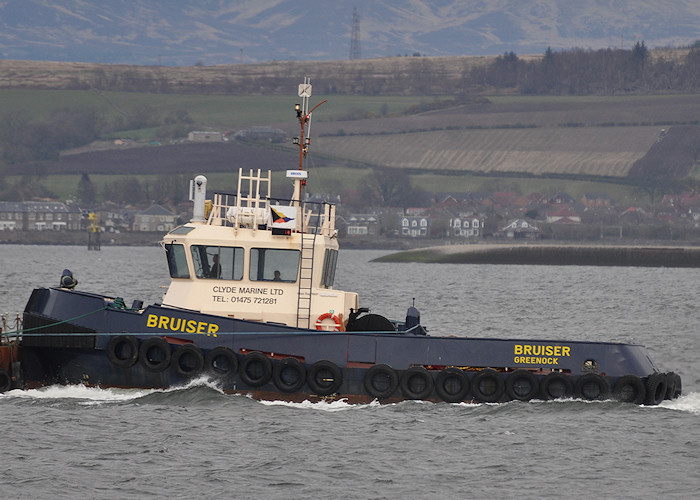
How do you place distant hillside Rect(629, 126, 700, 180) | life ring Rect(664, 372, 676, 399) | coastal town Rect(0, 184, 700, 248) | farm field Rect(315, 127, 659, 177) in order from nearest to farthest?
life ring Rect(664, 372, 676, 399) → coastal town Rect(0, 184, 700, 248) → distant hillside Rect(629, 126, 700, 180) → farm field Rect(315, 127, 659, 177)

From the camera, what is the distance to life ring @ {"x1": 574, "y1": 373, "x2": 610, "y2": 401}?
808 inches

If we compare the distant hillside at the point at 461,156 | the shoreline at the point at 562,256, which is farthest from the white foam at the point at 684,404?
the distant hillside at the point at 461,156

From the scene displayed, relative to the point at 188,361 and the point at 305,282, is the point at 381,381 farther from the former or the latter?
the point at 188,361

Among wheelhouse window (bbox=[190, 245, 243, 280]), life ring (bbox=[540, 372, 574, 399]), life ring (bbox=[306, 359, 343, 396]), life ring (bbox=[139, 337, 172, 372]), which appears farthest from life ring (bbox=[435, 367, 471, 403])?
life ring (bbox=[139, 337, 172, 372])

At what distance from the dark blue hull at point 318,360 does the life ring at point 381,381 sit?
17mm

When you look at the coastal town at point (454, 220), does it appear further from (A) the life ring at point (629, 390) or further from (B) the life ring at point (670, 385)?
(A) the life ring at point (629, 390)

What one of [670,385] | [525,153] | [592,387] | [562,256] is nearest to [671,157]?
[525,153]

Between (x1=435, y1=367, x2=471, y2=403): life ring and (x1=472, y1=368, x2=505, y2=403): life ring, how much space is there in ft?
0.51

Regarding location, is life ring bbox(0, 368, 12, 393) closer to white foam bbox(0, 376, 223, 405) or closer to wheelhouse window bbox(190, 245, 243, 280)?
white foam bbox(0, 376, 223, 405)

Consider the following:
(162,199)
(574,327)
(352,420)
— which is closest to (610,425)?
(352,420)

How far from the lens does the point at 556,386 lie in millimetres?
20547

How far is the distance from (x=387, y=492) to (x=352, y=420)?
3.86m

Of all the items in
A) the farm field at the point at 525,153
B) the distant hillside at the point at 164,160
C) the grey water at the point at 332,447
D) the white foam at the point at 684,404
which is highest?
the farm field at the point at 525,153

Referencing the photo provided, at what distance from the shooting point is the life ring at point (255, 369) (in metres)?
20.2
